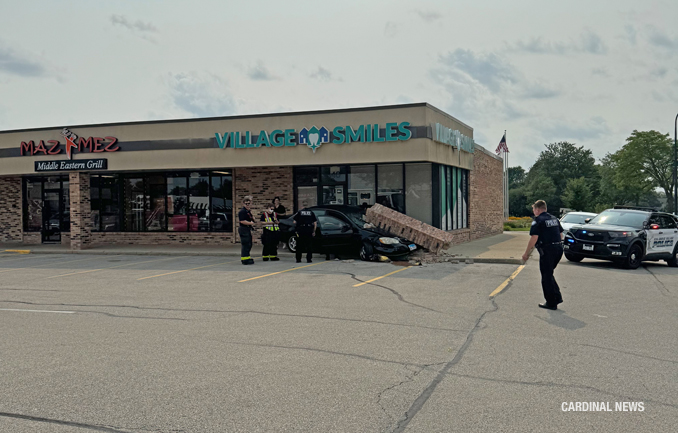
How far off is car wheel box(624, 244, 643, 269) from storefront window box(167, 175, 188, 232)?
16.7 metres

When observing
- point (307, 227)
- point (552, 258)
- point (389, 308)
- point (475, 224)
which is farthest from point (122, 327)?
point (475, 224)

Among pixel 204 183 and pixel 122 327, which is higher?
pixel 204 183

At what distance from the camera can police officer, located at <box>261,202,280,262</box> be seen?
16.5 meters

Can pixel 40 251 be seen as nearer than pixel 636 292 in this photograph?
No

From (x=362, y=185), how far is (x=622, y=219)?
8.93 meters

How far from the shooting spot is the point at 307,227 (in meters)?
16.2

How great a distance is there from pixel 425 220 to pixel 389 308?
11806 mm

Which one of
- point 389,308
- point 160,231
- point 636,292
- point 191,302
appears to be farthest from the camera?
point 160,231

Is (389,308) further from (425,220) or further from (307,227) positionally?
(425,220)

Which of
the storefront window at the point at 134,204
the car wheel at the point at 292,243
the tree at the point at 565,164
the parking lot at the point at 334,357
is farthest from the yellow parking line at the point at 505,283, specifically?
the tree at the point at 565,164

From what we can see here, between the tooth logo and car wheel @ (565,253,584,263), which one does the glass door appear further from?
car wheel @ (565,253,584,263)

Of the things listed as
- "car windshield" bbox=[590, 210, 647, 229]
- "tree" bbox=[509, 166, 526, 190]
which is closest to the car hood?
"car windshield" bbox=[590, 210, 647, 229]

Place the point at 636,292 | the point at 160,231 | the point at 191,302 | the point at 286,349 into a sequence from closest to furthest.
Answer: the point at 286,349 → the point at 191,302 → the point at 636,292 → the point at 160,231

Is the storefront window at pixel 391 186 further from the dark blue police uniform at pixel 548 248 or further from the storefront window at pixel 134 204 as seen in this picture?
the dark blue police uniform at pixel 548 248
